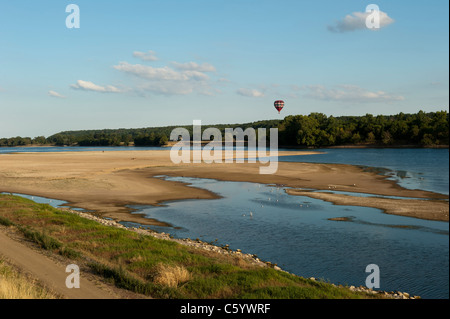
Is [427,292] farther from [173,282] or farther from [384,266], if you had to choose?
[173,282]

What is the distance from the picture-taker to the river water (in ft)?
57.5

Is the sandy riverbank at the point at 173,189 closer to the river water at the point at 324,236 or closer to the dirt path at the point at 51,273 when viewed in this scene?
the river water at the point at 324,236

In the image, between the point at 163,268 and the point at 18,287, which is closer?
the point at 18,287

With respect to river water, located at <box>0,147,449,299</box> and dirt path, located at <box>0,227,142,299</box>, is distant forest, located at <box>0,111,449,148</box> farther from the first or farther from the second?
dirt path, located at <box>0,227,142,299</box>

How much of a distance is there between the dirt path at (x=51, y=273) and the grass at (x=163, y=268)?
0.65 meters

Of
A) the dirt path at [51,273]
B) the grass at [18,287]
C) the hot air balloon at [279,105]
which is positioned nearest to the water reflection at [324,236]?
the dirt path at [51,273]

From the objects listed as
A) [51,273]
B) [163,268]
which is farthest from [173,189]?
[51,273]

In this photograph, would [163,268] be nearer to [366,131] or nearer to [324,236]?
[324,236]

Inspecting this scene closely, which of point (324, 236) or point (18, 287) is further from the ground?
point (18, 287)

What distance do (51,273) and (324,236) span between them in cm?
1642

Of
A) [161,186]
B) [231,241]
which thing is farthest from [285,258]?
[161,186]

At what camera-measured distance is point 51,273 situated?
48.7 feet


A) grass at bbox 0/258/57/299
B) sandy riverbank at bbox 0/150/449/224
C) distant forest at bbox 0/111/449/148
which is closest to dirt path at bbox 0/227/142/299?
grass at bbox 0/258/57/299
